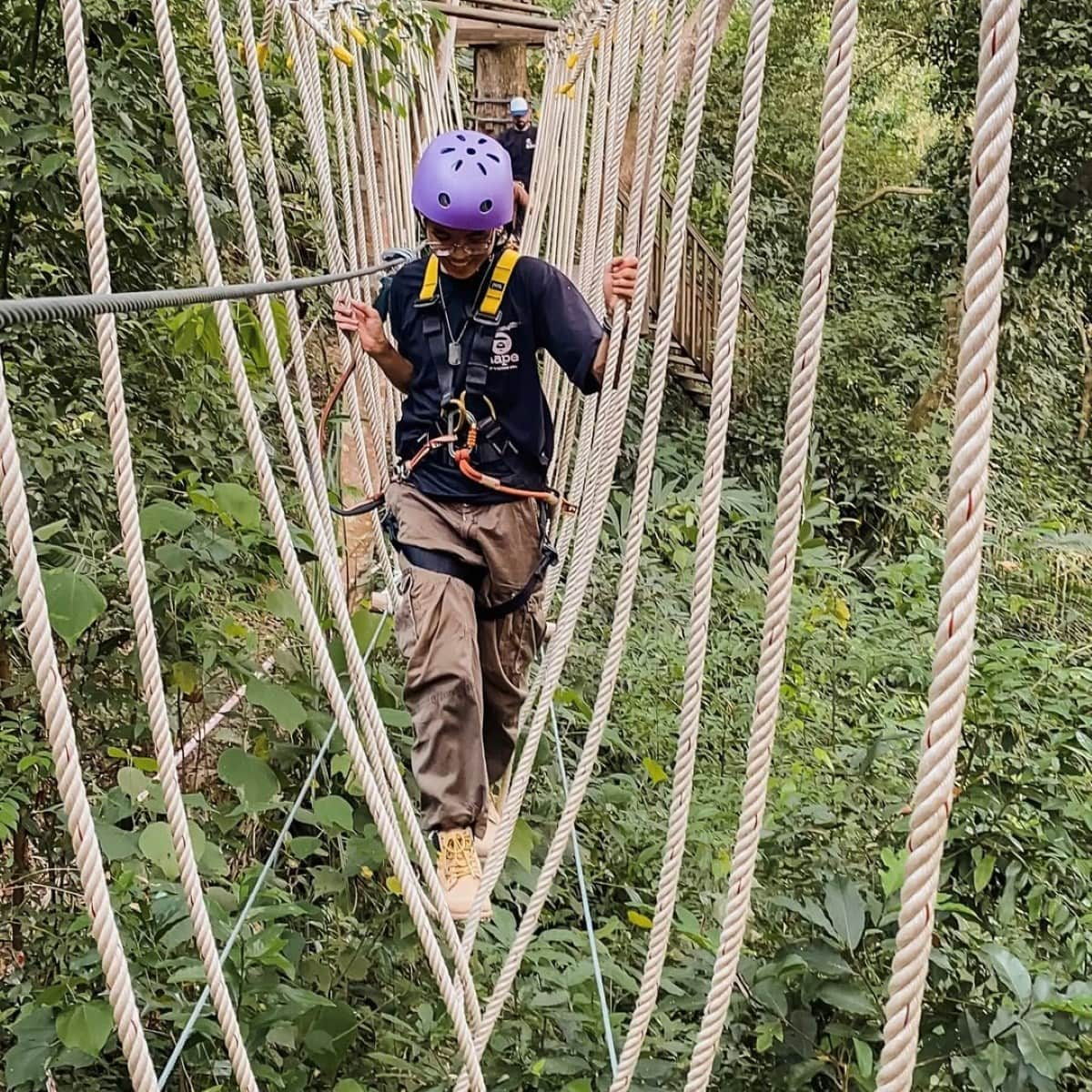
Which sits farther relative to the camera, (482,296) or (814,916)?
(482,296)

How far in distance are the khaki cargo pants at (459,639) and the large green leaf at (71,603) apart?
432 mm

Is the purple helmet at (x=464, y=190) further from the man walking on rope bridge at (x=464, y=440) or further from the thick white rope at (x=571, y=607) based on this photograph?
the thick white rope at (x=571, y=607)

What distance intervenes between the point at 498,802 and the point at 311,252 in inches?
139

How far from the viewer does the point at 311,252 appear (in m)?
5.06

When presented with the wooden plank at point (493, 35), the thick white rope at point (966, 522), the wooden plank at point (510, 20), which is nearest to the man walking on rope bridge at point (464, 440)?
the thick white rope at point (966, 522)

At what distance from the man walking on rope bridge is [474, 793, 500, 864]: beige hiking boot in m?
0.12

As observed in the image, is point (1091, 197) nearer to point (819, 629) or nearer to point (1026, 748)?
point (819, 629)

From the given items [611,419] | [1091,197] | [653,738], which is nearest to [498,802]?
[611,419]

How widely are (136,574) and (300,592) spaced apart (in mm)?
196

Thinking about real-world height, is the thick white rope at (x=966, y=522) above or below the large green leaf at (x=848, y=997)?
above

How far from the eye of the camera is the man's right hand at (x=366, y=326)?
1.72 metres

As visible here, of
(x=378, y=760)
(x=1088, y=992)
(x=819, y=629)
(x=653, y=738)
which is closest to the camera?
(x=378, y=760)

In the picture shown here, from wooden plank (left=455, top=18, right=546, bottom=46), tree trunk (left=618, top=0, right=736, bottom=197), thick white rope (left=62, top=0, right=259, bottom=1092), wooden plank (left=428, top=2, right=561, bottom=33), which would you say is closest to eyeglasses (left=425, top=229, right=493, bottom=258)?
thick white rope (left=62, top=0, right=259, bottom=1092)

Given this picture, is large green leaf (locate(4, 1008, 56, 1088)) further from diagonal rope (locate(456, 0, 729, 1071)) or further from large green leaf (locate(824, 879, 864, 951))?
large green leaf (locate(824, 879, 864, 951))
